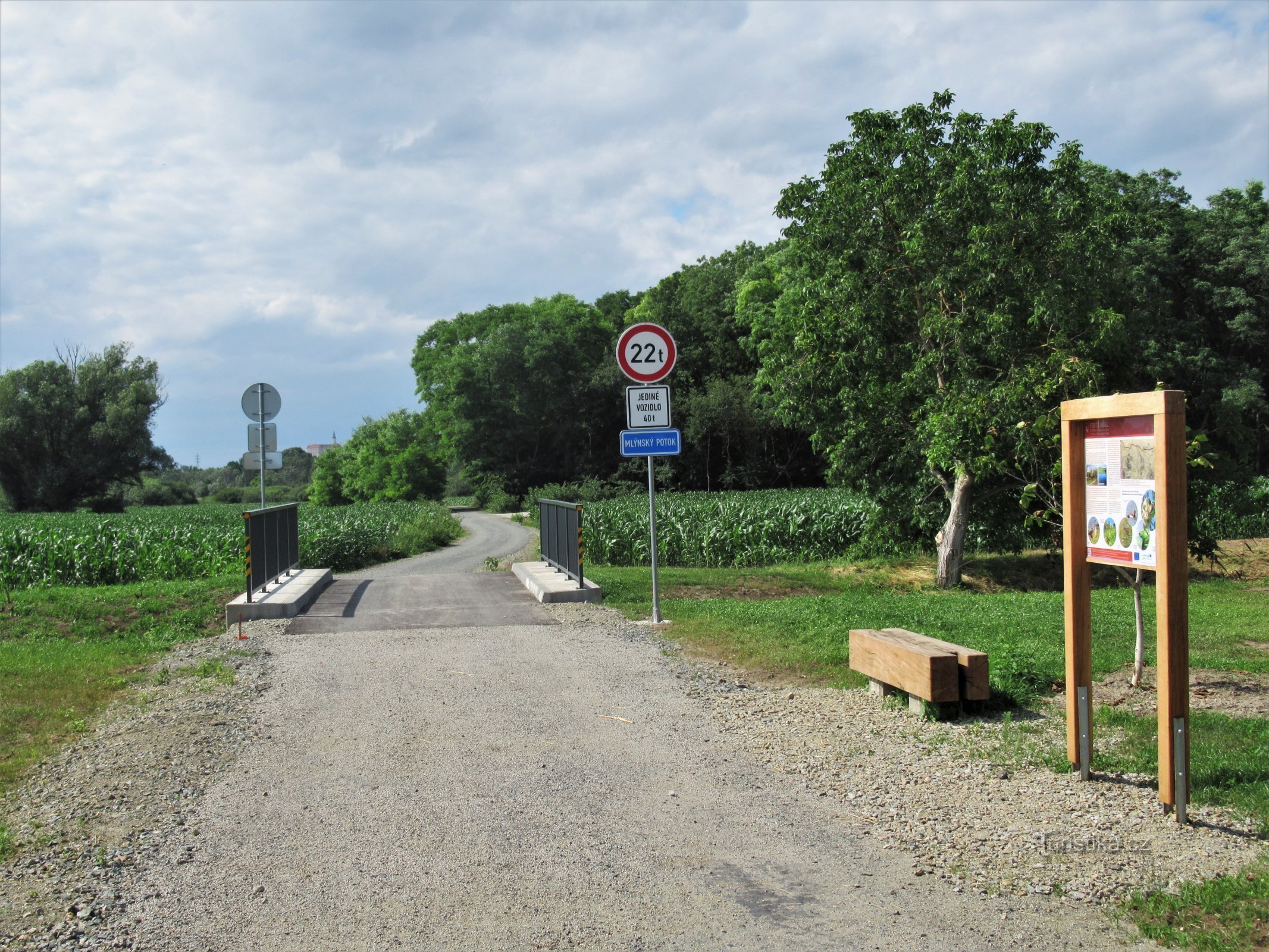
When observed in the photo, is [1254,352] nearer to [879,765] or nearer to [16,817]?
[879,765]

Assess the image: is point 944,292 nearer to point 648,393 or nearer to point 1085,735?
point 648,393

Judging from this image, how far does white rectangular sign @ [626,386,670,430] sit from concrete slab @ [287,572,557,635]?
2454mm

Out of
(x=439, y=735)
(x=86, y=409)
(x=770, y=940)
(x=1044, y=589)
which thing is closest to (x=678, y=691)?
(x=439, y=735)

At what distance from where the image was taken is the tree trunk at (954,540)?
18.5 meters

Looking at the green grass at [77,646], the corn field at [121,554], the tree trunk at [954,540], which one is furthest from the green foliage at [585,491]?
the green grass at [77,646]

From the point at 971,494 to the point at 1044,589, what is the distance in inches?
132

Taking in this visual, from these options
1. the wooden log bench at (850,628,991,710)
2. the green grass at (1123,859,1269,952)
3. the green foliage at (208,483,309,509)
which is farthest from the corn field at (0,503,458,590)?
the green foliage at (208,483,309,509)

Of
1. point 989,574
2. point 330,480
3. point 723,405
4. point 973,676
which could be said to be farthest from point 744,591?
point 330,480

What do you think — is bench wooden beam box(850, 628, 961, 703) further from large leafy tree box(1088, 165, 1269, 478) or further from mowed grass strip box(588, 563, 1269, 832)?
large leafy tree box(1088, 165, 1269, 478)

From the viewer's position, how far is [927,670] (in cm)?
604

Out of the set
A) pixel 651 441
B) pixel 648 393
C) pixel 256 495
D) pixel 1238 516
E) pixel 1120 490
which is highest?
pixel 648 393

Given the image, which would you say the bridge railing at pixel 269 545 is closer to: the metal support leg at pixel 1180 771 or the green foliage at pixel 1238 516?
the metal support leg at pixel 1180 771

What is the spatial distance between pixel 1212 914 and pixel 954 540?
15.8 m

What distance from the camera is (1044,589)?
67.8 ft
